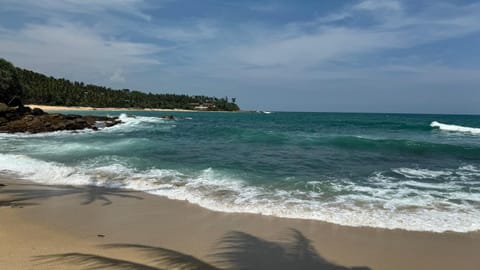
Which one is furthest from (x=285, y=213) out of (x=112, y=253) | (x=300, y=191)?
(x=112, y=253)

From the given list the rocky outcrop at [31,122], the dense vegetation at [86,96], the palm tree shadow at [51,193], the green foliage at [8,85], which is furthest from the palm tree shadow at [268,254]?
the dense vegetation at [86,96]

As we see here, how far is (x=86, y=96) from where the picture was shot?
138750mm

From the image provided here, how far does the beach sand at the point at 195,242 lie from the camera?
556cm

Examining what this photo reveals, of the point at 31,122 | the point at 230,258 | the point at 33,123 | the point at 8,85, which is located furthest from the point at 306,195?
the point at 8,85

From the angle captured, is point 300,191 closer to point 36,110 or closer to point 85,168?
point 85,168

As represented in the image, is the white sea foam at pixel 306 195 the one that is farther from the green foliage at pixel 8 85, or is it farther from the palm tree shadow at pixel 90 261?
the green foliage at pixel 8 85

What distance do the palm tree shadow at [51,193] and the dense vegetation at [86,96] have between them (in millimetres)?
80478

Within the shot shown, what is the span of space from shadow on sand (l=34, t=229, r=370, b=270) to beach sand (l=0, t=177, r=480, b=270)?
1 cm

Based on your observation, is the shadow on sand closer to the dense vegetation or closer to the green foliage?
the green foliage

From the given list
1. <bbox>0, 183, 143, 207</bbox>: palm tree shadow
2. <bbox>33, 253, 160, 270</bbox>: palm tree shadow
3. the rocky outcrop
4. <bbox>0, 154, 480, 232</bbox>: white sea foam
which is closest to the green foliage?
the rocky outcrop

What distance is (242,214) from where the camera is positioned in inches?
328

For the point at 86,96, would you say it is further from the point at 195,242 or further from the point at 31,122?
the point at 195,242

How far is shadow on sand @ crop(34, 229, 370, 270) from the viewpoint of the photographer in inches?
209

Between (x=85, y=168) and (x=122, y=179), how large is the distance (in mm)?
2651
